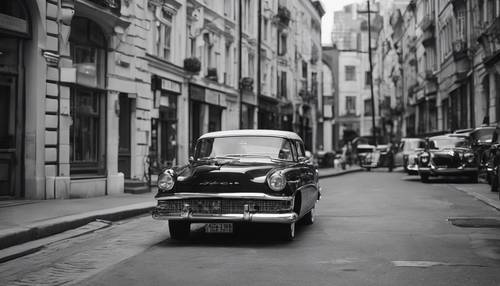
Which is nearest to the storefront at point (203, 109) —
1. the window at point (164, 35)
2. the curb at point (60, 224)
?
the window at point (164, 35)

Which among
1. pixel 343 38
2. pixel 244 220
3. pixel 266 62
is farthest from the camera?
pixel 343 38

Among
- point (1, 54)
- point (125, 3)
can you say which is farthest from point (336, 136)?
point (1, 54)

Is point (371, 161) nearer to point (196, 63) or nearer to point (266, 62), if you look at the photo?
point (266, 62)

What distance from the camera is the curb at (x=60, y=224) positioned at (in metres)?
9.45

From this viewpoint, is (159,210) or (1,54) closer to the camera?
(159,210)

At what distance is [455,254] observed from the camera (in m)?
8.34

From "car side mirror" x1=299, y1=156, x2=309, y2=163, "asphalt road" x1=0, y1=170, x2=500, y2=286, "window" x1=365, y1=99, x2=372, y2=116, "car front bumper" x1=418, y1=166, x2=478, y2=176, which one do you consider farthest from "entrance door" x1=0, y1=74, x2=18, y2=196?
"window" x1=365, y1=99, x2=372, y2=116

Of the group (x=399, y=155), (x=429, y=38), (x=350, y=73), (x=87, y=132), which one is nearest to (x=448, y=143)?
(x=399, y=155)

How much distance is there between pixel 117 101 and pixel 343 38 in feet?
252

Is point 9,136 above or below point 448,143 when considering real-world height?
below

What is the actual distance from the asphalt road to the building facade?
177 inches

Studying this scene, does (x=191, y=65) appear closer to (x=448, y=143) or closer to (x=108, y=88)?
(x=108, y=88)

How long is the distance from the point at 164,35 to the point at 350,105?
205 feet

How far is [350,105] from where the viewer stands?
85.3 m
